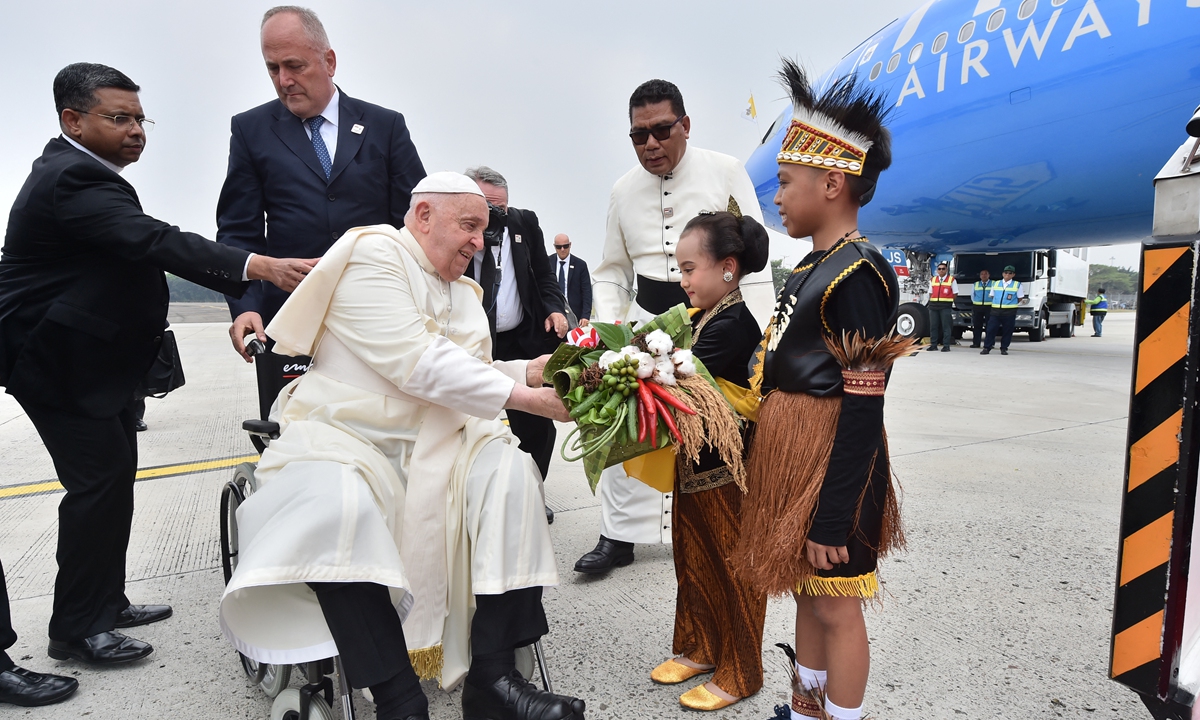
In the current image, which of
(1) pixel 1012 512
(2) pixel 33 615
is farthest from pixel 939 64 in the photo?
(2) pixel 33 615

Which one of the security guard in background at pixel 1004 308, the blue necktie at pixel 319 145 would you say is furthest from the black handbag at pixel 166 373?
the security guard in background at pixel 1004 308

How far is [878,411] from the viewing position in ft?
5.23

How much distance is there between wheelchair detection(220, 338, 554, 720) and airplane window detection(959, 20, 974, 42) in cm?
1028

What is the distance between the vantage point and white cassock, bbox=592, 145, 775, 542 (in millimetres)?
3086

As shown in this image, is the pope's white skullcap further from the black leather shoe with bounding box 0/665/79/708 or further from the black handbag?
the black handbag

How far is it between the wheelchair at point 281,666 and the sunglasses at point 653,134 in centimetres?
162

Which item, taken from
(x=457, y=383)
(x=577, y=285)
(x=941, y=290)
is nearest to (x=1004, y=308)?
(x=941, y=290)

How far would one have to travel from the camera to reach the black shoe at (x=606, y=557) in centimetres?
311

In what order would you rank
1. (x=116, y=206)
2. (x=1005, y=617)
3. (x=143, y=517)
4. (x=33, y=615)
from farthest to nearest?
(x=143, y=517), (x=33, y=615), (x=1005, y=617), (x=116, y=206)

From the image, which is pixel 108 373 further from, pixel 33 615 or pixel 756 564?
pixel 756 564

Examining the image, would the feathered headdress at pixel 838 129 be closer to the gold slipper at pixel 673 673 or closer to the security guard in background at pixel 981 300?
the gold slipper at pixel 673 673

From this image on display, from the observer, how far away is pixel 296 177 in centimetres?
283

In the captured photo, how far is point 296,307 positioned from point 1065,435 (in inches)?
237

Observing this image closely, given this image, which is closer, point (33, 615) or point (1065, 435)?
point (33, 615)
